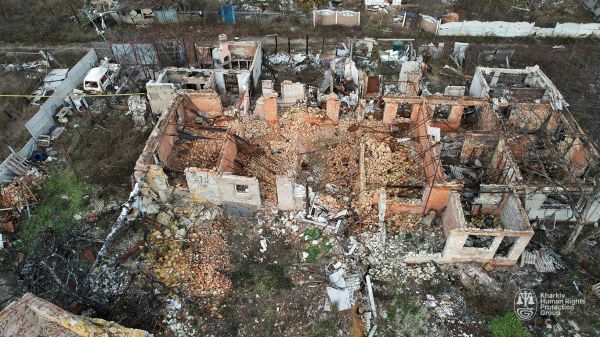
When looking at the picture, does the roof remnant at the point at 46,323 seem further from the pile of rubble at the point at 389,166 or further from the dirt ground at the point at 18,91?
the dirt ground at the point at 18,91

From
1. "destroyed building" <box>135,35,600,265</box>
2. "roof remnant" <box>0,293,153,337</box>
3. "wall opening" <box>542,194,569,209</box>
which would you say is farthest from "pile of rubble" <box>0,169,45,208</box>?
Answer: "wall opening" <box>542,194,569,209</box>

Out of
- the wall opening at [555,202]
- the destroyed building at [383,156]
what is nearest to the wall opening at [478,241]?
the destroyed building at [383,156]

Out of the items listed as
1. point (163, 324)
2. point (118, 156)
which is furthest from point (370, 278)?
point (118, 156)

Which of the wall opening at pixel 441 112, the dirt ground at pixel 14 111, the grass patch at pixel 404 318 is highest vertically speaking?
the wall opening at pixel 441 112

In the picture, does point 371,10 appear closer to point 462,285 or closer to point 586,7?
point 586,7

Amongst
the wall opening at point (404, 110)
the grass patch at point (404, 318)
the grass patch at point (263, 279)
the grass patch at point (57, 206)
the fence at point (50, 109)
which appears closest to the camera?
the grass patch at point (404, 318)

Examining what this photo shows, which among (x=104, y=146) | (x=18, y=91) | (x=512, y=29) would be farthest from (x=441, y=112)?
(x=18, y=91)
